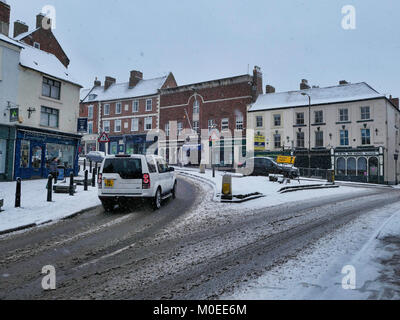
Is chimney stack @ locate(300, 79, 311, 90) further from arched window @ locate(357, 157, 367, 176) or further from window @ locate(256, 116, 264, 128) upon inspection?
arched window @ locate(357, 157, 367, 176)

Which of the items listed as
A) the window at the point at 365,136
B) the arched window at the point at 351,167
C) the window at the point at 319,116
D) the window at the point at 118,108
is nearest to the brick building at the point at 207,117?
the window at the point at 118,108

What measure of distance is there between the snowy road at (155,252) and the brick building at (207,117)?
96.7ft

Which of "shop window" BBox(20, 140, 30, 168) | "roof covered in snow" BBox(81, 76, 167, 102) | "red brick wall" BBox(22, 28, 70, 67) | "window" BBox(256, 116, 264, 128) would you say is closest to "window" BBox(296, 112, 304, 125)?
"window" BBox(256, 116, 264, 128)

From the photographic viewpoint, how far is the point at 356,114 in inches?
1298

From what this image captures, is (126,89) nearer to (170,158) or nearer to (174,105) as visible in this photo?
(174,105)

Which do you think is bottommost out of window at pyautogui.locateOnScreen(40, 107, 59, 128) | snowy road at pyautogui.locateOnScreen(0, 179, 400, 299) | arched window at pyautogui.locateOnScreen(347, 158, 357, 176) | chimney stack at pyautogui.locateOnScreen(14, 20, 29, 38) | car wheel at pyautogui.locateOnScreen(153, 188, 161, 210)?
snowy road at pyautogui.locateOnScreen(0, 179, 400, 299)

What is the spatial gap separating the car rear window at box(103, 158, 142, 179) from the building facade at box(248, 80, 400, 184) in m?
21.3

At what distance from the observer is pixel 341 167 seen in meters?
33.6

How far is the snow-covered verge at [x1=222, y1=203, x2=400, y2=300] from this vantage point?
3.56 m

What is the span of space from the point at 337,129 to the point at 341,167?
4248 millimetres

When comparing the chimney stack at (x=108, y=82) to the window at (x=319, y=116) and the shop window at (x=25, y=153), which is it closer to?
the shop window at (x=25, y=153)

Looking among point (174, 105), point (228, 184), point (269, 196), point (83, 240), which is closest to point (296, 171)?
point (269, 196)

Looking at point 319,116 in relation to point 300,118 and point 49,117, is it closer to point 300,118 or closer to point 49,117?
point 300,118

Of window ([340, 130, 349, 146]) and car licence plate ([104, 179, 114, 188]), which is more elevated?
window ([340, 130, 349, 146])
